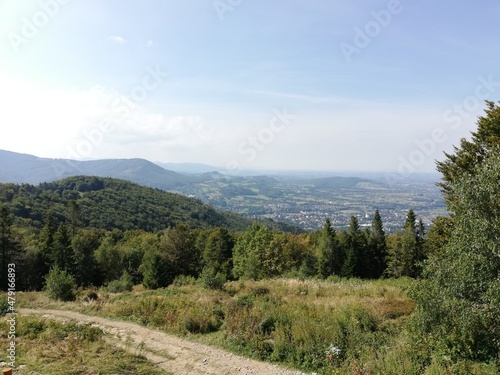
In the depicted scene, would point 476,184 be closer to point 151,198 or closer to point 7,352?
point 7,352

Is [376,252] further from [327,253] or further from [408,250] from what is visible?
[327,253]

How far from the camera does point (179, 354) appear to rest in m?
10.8

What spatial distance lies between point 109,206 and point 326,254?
97.5 meters

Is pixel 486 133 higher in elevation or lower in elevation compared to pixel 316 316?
higher

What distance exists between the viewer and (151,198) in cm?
15325

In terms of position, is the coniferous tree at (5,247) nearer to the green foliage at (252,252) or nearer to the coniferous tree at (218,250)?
the coniferous tree at (218,250)

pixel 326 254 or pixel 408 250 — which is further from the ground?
pixel 408 250

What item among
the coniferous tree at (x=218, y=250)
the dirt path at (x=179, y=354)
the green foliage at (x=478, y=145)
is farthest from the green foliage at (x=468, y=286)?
the coniferous tree at (x=218, y=250)

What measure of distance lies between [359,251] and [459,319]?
179ft

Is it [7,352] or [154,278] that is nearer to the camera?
[7,352]

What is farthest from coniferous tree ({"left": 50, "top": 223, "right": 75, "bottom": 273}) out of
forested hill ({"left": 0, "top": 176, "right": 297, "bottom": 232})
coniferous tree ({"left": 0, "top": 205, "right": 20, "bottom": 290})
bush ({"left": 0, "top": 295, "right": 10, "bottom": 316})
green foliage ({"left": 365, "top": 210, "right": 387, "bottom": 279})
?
green foliage ({"left": 365, "top": 210, "right": 387, "bottom": 279})

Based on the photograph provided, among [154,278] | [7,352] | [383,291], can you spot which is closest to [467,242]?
[383,291]

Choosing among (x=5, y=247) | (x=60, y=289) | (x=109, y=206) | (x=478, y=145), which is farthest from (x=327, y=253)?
(x=109, y=206)

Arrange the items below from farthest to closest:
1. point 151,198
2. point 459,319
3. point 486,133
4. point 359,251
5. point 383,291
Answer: point 151,198
point 359,251
point 486,133
point 383,291
point 459,319
